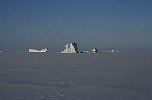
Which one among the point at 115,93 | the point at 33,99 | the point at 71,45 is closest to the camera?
the point at 33,99

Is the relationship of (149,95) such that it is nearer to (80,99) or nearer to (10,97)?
(80,99)

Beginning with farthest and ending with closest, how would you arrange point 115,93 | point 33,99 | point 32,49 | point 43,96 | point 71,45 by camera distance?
point 32,49 → point 71,45 → point 115,93 → point 43,96 → point 33,99

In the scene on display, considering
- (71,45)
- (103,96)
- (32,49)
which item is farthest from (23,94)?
(32,49)

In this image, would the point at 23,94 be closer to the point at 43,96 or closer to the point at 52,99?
the point at 43,96

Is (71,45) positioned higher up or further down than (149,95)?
higher up

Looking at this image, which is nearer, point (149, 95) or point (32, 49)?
point (149, 95)

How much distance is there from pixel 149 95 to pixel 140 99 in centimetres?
71

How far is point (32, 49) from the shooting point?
141 m

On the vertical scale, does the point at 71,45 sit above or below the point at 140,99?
above

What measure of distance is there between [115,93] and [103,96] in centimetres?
64

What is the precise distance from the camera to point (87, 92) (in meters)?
8.25

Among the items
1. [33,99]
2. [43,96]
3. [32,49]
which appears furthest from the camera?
[32,49]

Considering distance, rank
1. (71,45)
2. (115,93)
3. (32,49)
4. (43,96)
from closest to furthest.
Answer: (43,96) < (115,93) < (71,45) < (32,49)

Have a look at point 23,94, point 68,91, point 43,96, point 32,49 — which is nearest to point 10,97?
point 23,94
